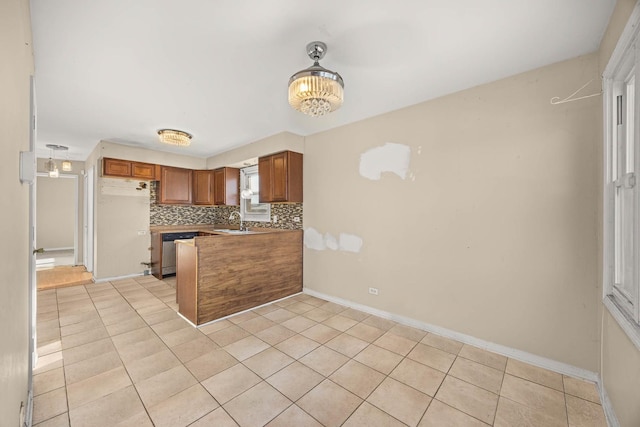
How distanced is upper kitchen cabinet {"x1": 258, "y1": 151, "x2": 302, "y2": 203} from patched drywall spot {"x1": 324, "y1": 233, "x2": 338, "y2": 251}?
0.77 m

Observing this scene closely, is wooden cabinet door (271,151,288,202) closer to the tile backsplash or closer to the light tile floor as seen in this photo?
the tile backsplash

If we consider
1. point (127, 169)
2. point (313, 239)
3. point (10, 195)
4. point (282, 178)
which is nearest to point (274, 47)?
point (10, 195)

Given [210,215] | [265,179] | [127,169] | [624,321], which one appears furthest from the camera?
[210,215]

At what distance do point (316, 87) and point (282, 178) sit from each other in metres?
2.33

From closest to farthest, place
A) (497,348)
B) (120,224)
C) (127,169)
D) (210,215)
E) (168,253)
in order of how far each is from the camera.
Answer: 1. (497,348)
2. (127,169)
3. (120,224)
4. (168,253)
5. (210,215)

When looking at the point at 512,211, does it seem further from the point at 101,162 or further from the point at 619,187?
the point at 101,162

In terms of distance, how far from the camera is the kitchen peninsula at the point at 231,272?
2932mm

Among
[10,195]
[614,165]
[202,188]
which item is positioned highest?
[202,188]

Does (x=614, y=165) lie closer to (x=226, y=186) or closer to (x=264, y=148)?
(x=264, y=148)

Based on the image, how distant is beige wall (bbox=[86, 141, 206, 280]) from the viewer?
14.6 ft

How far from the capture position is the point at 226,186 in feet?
17.1

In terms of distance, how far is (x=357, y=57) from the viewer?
2035 millimetres

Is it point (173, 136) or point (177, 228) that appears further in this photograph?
point (177, 228)

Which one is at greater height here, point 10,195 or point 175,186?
point 175,186
